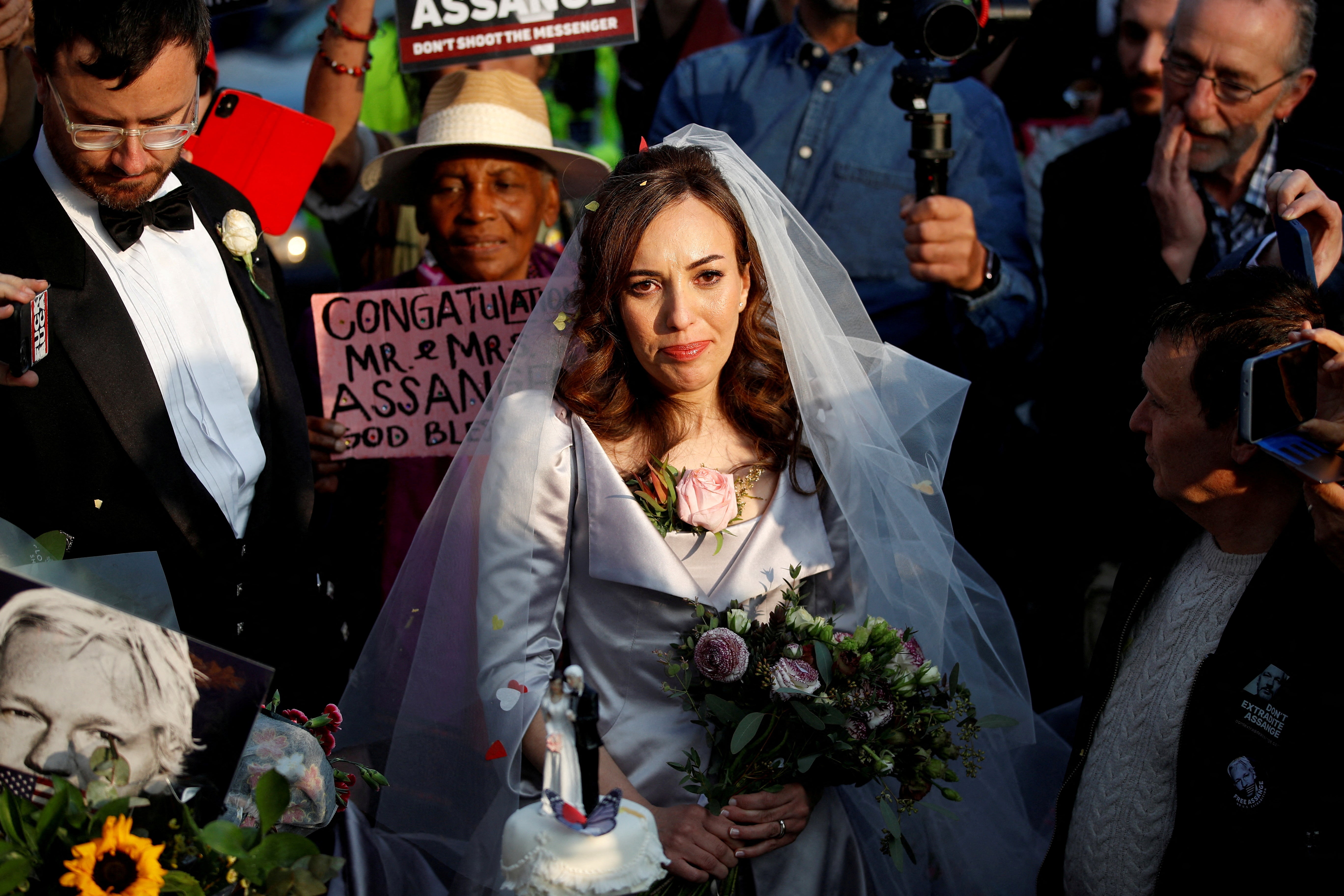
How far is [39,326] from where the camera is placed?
2.50 m

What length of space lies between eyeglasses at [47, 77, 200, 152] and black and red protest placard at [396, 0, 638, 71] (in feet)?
4.39

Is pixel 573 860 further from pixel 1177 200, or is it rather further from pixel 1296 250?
pixel 1177 200

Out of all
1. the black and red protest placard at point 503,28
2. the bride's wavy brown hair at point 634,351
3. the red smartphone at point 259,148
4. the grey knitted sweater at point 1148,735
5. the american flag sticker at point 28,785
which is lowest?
the grey knitted sweater at point 1148,735

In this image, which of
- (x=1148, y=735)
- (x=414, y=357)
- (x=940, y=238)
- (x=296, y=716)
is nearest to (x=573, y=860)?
(x=296, y=716)

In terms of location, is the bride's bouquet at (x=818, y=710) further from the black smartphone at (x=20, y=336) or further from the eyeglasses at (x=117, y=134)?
the eyeglasses at (x=117, y=134)

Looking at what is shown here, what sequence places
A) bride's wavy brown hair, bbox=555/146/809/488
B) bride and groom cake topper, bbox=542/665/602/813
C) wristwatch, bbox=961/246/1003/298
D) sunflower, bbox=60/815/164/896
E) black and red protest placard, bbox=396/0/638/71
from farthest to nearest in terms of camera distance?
black and red protest placard, bbox=396/0/638/71
wristwatch, bbox=961/246/1003/298
bride's wavy brown hair, bbox=555/146/809/488
bride and groom cake topper, bbox=542/665/602/813
sunflower, bbox=60/815/164/896

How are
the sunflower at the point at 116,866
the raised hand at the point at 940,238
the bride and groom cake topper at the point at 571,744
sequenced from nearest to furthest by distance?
the sunflower at the point at 116,866, the bride and groom cake topper at the point at 571,744, the raised hand at the point at 940,238

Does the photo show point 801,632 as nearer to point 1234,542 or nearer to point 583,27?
point 1234,542

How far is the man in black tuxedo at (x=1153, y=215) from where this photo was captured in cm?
349

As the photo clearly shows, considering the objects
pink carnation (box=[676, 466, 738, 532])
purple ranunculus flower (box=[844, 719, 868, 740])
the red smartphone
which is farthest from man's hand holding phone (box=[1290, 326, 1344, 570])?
the red smartphone

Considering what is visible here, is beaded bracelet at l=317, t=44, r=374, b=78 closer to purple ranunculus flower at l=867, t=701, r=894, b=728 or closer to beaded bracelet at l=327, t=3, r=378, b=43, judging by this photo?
beaded bracelet at l=327, t=3, r=378, b=43

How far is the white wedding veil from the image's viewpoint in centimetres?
272

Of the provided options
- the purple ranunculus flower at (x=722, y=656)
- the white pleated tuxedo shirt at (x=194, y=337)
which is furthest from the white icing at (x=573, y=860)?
the white pleated tuxedo shirt at (x=194, y=337)

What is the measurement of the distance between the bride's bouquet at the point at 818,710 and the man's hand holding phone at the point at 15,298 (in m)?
1.63
